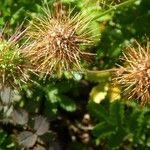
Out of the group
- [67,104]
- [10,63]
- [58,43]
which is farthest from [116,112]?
[10,63]

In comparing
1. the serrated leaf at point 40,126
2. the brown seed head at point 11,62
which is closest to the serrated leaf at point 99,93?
the serrated leaf at point 40,126

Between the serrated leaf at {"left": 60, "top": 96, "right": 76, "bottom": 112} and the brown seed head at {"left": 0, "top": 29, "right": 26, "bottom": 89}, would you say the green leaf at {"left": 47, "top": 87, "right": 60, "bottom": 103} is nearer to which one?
the serrated leaf at {"left": 60, "top": 96, "right": 76, "bottom": 112}

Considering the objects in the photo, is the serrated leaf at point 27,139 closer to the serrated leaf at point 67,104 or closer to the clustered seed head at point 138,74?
the serrated leaf at point 67,104

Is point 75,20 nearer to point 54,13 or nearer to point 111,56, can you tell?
point 54,13

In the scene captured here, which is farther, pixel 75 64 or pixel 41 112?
pixel 41 112

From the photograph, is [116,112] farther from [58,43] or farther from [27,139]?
[58,43]

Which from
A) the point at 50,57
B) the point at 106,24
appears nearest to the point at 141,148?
the point at 106,24

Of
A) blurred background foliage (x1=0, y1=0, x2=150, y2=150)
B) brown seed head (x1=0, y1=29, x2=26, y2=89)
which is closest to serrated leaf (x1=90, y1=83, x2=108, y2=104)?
blurred background foliage (x1=0, y1=0, x2=150, y2=150)
